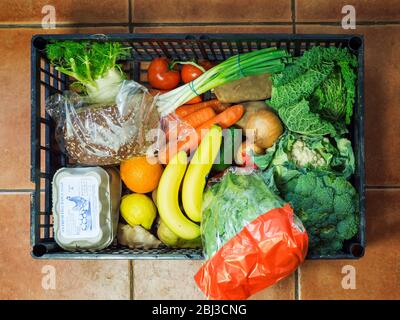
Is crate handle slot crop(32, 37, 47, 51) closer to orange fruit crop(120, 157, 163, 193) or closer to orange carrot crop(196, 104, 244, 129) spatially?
orange fruit crop(120, 157, 163, 193)

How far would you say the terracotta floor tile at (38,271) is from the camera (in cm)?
127

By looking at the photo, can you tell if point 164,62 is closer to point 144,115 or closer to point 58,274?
point 144,115

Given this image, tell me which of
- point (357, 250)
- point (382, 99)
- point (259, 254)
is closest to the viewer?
point (259, 254)

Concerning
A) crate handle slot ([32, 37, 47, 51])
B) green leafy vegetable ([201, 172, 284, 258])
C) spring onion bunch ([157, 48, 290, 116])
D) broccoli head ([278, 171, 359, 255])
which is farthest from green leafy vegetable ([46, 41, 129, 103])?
broccoli head ([278, 171, 359, 255])

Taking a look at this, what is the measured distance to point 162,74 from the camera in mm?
1127

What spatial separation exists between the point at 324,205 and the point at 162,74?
47cm

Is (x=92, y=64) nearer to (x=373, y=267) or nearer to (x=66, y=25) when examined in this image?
(x=66, y=25)

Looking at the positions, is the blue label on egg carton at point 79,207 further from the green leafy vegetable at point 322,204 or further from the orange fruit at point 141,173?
the green leafy vegetable at point 322,204

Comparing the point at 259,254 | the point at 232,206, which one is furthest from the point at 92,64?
the point at 259,254

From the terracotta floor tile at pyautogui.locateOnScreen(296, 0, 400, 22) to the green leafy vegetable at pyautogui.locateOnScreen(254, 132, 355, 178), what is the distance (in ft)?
1.14

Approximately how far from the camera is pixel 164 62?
1.13m

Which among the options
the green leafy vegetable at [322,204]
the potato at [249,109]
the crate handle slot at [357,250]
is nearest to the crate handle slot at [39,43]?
the potato at [249,109]

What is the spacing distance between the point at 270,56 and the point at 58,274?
77 centimetres
